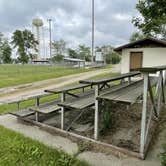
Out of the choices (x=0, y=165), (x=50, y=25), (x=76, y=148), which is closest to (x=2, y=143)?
(x=0, y=165)

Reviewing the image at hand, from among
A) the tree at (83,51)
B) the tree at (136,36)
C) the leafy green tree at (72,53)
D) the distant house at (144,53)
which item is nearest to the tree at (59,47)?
the leafy green tree at (72,53)

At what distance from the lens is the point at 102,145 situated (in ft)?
9.88

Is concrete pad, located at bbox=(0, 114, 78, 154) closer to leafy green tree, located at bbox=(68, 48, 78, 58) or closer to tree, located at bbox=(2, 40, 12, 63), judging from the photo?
leafy green tree, located at bbox=(68, 48, 78, 58)

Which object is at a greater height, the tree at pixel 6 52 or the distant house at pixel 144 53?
the tree at pixel 6 52

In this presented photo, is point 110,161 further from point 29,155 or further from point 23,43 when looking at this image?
point 23,43

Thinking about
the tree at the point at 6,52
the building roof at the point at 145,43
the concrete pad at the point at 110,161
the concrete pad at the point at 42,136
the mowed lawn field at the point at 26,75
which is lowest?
the concrete pad at the point at 110,161

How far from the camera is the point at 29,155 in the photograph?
2.70 meters

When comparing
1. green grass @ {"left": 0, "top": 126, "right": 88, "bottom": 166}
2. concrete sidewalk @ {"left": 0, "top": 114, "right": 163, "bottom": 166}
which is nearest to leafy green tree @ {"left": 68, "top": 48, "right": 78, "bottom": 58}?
concrete sidewalk @ {"left": 0, "top": 114, "right": 163, "bottom": 166}

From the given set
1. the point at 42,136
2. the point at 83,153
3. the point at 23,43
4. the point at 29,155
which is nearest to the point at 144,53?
the point at 42,136

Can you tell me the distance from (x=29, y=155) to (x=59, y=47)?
55.5 meters

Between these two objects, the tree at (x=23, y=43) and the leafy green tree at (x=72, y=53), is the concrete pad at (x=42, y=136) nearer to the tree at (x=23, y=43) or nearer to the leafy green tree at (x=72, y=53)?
the tree at (x=23, y=43)

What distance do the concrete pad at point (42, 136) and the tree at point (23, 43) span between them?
5391 centimetres

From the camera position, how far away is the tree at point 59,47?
5519 cm

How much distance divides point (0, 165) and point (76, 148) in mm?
1209
